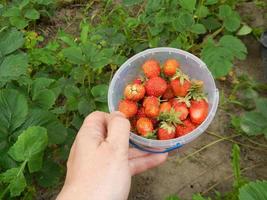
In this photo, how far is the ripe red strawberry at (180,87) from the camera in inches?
63.4

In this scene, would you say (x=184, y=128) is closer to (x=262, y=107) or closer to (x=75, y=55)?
(x=262, y=107)

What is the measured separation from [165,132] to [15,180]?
0.51 m

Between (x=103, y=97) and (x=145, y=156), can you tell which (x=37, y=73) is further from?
(x=145, y=156)

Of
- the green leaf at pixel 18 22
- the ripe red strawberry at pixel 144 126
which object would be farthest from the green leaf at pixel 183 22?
the green leaf at pixel 18 22

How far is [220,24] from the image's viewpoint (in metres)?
2.23

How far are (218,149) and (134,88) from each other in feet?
1.90

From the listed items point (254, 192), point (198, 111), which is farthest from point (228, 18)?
point (254, 192)

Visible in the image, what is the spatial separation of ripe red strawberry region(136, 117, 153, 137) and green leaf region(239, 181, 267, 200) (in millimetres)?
346

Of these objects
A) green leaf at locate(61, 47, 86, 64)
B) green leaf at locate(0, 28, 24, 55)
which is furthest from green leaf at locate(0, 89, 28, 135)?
green leaf at locate(61, 47, 86, 64)

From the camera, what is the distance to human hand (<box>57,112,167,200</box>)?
4.19 feet

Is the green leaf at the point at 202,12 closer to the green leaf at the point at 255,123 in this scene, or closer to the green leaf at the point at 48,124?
the green leaf at the point at 255,123

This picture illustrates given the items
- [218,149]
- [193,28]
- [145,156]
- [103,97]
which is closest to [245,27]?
[193,28]

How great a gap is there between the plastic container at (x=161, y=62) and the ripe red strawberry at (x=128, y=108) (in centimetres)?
4

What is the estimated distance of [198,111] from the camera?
5.15 ft
